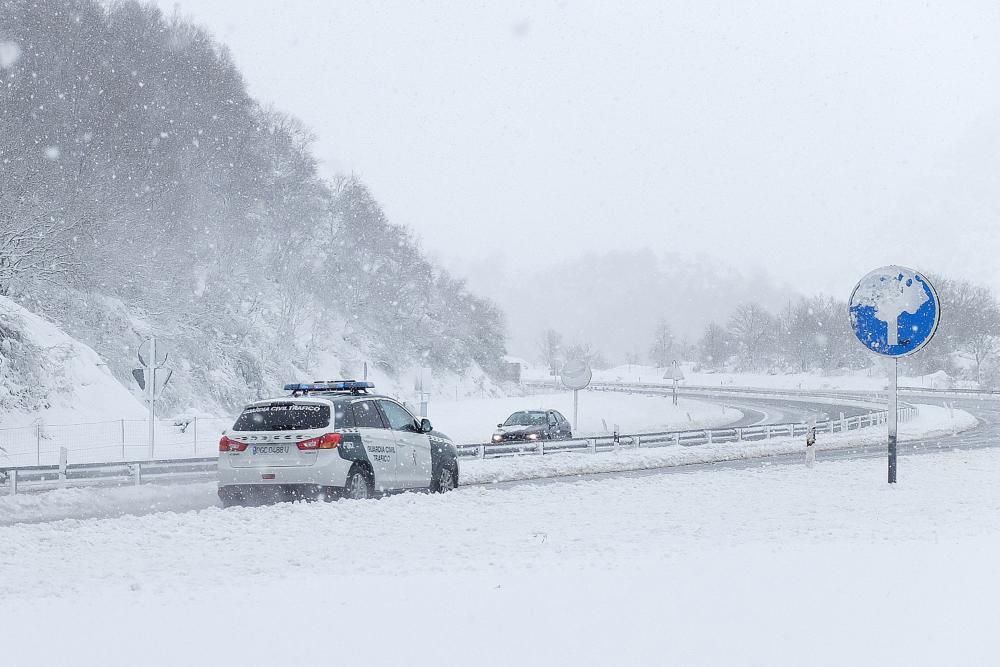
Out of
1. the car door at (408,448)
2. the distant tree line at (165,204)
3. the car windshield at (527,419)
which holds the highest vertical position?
the distant tree line at (165,204)

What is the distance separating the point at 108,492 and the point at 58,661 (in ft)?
39.7

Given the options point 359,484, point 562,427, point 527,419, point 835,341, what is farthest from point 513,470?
point 835,341

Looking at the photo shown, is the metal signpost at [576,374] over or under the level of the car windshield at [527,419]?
over

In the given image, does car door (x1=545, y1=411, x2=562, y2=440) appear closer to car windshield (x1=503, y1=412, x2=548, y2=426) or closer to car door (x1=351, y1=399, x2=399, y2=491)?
car windshield (x1=503, y1=412, x2=548, y2=426)

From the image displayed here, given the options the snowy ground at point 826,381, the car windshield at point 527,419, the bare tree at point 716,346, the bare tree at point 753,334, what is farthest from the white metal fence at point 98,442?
the bare tree at point 716,346

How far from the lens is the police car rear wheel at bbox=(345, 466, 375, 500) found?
12984 millimetres

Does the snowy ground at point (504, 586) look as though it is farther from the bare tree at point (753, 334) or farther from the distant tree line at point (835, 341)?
the bare tree at point (753, 334)

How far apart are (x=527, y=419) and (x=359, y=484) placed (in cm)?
1822

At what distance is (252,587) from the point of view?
7.49m

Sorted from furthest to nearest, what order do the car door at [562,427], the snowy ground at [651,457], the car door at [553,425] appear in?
the car door at [562,427] → the car door at [553,425] → the snowy ground at [651,457]

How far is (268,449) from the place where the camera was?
510 inches

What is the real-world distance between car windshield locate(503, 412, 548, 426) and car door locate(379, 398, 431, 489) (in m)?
15.5

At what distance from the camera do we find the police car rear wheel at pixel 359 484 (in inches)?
511

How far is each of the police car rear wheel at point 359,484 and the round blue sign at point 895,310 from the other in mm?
7819
